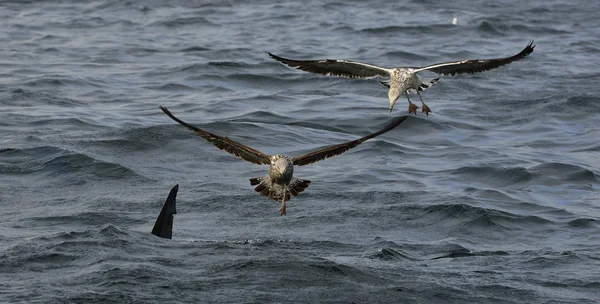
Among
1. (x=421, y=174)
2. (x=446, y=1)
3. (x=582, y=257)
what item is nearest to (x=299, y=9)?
(x=446, y=1)

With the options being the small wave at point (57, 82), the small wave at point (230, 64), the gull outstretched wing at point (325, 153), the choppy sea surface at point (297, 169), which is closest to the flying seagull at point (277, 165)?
the gull outstretched wing at point (325, 153)

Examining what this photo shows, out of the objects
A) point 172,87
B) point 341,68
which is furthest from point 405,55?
point 341,68

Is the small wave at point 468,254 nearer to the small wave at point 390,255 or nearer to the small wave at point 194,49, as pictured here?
the small wave at point 390,255

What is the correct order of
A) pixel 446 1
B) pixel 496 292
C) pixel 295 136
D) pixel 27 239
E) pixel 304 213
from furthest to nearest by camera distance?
pixel 446 1 < pixel 295 136 < pixel 304 213 < pixel 27 239 < pixel 496 292

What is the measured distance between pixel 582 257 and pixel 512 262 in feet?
3.05

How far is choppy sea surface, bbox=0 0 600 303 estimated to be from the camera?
36.6 feet

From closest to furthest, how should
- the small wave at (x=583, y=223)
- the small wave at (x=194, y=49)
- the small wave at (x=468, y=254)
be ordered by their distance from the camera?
the small wave at (x=468, y=254)
the small wave at (x=583, y=223)
the small wave at (x=194, y=49)

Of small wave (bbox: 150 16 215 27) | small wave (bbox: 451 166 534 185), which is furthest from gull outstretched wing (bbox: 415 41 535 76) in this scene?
small wave (bbox: 150 16 215 27)

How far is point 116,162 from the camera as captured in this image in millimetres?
16828

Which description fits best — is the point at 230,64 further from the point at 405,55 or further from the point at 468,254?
the point at 468,254

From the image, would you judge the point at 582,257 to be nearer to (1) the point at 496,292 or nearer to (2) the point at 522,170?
(1) the point at 496,292

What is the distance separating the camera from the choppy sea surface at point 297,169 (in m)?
11.1

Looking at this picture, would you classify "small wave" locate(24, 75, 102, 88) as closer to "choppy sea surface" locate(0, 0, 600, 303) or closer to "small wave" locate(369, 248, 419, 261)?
"choppy sea surface" locate(0, 0, 600, 303)

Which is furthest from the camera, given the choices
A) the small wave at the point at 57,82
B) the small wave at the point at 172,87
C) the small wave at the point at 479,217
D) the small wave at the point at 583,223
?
the small wave at the point at 172,87
